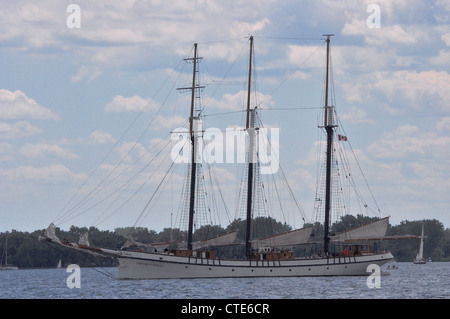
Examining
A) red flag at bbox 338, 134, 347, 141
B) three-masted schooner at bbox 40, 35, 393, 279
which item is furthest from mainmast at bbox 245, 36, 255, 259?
red flag at bbox 338, 134, 347, 141

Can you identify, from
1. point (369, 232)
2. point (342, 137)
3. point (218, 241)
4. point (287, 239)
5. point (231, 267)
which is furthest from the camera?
point (342, 137)

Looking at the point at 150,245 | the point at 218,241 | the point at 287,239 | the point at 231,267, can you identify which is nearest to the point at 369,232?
the point at 287,239

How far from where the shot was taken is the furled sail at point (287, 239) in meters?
122

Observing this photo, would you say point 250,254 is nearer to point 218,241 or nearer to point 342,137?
point 218,241

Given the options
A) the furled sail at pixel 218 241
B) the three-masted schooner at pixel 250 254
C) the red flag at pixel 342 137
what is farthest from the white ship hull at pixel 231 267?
the red flag at pixel 342 137

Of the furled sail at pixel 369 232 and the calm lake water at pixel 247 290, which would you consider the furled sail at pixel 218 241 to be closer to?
the calm lake water at pixel 247 290

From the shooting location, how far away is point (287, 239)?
4828 inches

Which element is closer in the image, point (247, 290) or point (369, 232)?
point (247, 290)

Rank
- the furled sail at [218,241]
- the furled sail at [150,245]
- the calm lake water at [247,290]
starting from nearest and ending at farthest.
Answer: the calm lake water at [247,290] → the furled sail at [150,245] → the furled sail at [218,241]

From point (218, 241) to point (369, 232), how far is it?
19705 millimetres

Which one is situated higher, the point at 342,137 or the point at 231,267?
the point at 342,137
